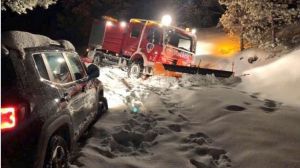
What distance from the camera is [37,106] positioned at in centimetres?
402

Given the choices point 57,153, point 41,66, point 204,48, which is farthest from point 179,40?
point 57,153

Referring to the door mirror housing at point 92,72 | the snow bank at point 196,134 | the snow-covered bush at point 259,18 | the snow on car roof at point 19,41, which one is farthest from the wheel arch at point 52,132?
the snow-covered bush at point 259,18

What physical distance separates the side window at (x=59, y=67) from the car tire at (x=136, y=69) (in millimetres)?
11062

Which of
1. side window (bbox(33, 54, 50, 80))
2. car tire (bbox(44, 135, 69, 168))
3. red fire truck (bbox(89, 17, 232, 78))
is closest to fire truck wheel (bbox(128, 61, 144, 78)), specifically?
red fire truck (bbox(89, 17, 232, 78))

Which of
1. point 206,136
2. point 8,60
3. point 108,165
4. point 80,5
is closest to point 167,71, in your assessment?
point 206,136

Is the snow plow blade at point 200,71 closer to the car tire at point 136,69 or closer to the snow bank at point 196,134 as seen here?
the car tire at point 136,69

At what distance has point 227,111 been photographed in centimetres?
888

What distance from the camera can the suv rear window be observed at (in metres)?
3.86

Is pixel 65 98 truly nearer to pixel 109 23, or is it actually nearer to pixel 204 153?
pixel 204 153

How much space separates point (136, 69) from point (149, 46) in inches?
47.6

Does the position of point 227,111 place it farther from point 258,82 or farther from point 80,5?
point 80,5

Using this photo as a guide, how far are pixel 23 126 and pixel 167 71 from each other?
1181cm

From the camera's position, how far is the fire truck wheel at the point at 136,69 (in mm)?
16812

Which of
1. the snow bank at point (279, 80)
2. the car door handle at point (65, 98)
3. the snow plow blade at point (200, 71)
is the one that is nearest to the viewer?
the car door handle at point (65, 98)
